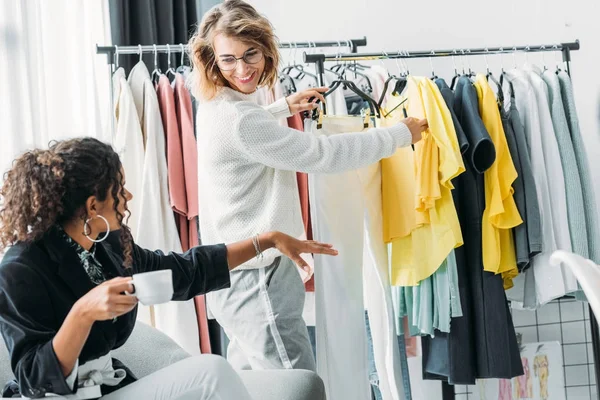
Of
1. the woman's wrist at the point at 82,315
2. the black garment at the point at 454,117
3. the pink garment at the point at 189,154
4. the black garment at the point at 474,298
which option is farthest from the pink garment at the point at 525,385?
the woman's wrist at the point at 82,315

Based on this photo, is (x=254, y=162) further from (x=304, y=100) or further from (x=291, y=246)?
(x=304, y=100)

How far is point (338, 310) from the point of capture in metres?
2.71

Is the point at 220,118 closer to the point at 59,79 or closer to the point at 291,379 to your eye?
the point at 291,379

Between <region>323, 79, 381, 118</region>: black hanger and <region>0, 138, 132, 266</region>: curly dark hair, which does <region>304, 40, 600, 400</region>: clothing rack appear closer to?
<region>323, 79, 381, 118</region>: black hanger

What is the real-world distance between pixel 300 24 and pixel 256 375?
2.16 m

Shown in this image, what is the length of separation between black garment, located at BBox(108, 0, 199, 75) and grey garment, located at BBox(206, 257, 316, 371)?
1.39 m

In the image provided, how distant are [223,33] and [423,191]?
858 millimetres

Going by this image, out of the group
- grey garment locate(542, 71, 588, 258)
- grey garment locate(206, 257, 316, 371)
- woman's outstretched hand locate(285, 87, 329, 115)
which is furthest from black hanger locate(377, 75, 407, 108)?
grey garment locate(206, 257, 316, 371)

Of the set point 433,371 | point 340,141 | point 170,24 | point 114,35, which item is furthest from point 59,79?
point 433,371

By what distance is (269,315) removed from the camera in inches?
85.1

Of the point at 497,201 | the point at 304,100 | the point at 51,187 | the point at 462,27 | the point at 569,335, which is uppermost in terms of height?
the point at 462,27

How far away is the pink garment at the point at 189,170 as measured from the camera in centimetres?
289

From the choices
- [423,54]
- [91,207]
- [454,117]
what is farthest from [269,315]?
[423,54]

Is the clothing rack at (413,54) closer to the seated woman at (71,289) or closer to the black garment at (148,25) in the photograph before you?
the black garment at (148,25)
